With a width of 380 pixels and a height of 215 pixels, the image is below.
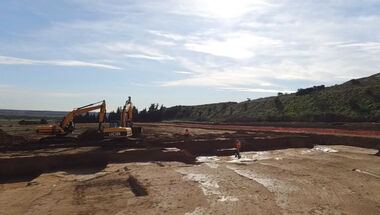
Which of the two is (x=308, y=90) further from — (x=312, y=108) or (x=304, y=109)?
(x=312, y=108)

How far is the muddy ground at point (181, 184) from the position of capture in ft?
36.1

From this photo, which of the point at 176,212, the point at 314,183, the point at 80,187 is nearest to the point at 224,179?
the point at 314,183

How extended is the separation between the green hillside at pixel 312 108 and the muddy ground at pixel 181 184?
20342 millimetres

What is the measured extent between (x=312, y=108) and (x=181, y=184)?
1553 inches

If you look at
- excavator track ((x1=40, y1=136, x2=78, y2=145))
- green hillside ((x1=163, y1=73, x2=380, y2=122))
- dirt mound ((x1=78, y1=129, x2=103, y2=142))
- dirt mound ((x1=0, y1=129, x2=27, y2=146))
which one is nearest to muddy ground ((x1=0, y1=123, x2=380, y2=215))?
excavator track ((x1=40, y1=136, x2=78, y2=145))

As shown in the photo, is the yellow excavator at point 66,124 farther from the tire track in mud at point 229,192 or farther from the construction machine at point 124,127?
the tire track in mud at point 229,192

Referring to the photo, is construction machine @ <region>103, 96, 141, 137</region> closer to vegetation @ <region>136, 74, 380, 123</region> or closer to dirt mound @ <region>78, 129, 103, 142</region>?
dirt mound @ <region>78, 129, 103, 142</region>

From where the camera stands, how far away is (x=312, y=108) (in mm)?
48375

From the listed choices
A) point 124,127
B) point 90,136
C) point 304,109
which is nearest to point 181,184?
point 124,127

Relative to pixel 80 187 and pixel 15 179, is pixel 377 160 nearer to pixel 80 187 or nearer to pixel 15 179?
pixel 80 187

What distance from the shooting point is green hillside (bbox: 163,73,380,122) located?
41400mm

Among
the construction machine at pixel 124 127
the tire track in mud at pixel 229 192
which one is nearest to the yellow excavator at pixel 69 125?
the construction machine at pixel 124 127

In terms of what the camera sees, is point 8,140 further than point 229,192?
Yes

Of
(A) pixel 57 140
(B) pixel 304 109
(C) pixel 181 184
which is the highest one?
(B) pixel 304 109
